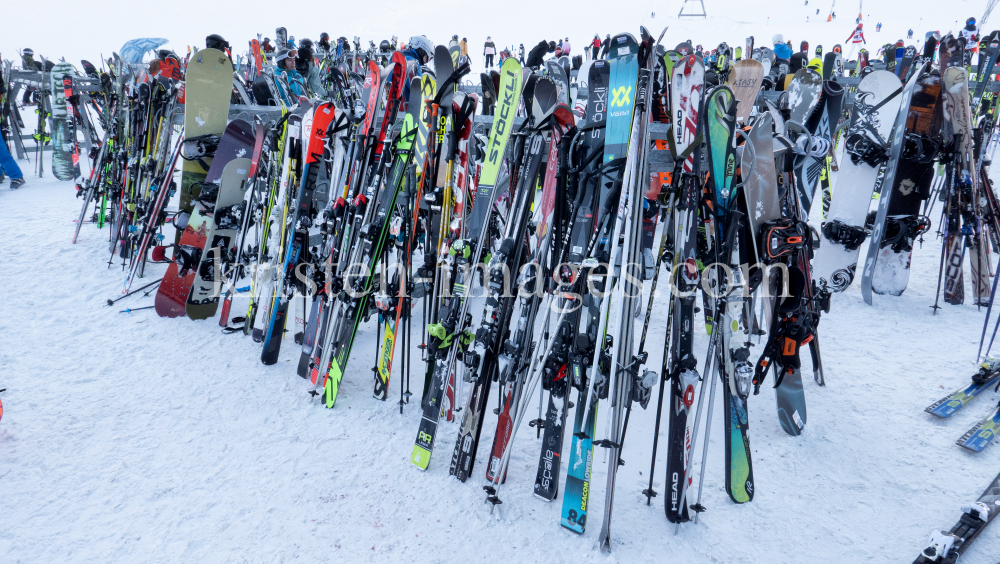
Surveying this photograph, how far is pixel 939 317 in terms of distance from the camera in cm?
502

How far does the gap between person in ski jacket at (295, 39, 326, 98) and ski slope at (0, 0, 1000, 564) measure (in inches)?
324

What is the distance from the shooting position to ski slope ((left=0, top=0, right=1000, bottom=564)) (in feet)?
8.21

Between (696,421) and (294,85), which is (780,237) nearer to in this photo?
(696,421)

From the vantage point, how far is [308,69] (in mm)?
12000

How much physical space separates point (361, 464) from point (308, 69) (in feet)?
37.2

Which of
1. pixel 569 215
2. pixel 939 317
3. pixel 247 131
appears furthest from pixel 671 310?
pixel 247 131

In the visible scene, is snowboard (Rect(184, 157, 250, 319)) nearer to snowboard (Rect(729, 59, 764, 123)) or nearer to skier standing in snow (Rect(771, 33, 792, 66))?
snowboard (Rect(729, 59, 764, 123))

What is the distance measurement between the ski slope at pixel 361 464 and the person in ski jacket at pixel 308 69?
8.23m

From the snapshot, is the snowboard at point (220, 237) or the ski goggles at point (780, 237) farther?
the snowboard at point (220, 237)

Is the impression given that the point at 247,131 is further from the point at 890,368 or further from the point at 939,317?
the point at 939,317

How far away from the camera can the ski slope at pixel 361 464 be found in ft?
8.21

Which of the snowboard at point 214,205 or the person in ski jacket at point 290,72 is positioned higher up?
the person in ski jacket at point 290,72

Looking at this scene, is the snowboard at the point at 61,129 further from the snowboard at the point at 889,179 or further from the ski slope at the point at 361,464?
the snowboard at the point at 889,179

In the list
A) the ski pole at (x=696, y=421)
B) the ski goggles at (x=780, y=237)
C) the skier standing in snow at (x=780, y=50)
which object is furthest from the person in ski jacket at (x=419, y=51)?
the skier standing in snow at (x=780, y=50)
